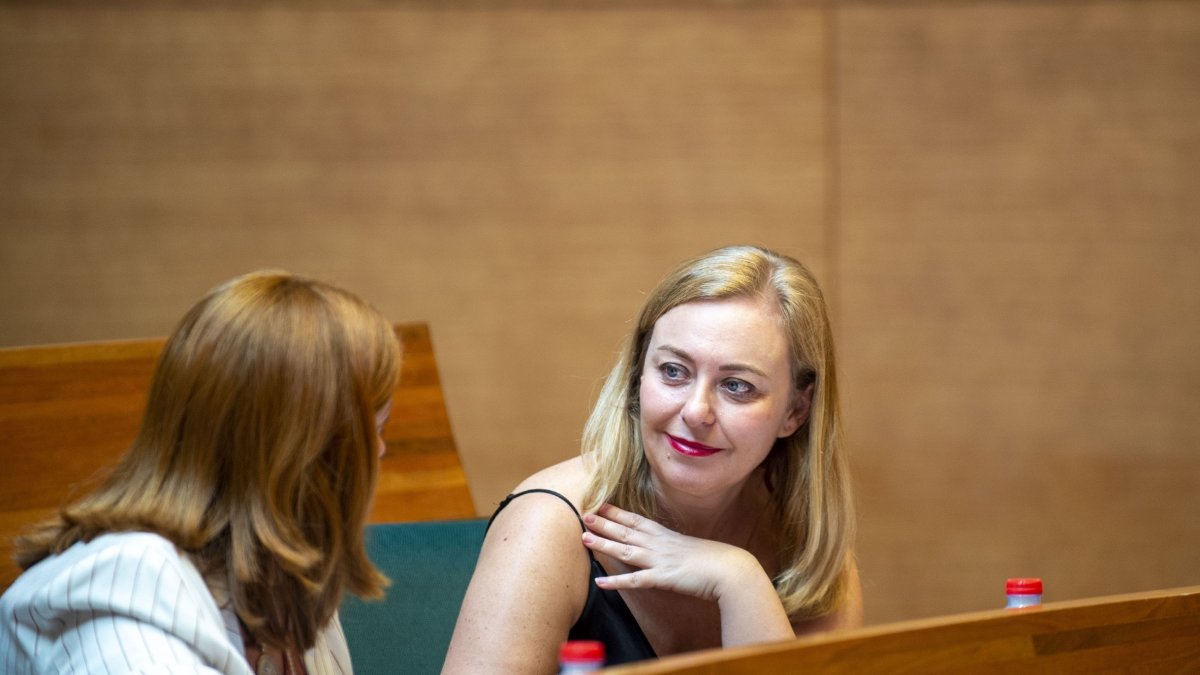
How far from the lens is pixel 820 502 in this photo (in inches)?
64.2

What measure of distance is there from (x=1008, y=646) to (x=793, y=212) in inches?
97.0

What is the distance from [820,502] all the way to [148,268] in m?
2.18

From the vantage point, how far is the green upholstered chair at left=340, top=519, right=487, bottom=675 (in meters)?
1.95

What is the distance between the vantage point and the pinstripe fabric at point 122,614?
1.07m

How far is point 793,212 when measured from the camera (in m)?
3.46

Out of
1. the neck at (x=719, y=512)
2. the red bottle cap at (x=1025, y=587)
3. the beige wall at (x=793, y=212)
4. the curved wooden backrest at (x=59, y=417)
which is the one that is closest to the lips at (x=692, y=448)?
the neck at (x=719, y=512)

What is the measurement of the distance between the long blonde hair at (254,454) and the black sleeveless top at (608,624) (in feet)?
1.26

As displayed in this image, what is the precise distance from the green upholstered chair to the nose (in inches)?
27.0

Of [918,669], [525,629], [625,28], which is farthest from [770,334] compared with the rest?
[625,28]

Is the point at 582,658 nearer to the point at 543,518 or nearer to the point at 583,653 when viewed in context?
the point at 583,653

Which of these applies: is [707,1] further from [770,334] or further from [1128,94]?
[770,334]

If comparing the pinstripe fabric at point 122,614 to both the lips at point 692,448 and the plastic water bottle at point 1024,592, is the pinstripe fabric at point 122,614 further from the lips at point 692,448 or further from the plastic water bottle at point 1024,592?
the plastic water bottle at point 1024,592

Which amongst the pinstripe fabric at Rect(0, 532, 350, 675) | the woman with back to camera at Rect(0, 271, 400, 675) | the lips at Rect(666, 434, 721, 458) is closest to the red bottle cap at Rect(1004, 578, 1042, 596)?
the lips at Rect(666, 434, 721, 458)

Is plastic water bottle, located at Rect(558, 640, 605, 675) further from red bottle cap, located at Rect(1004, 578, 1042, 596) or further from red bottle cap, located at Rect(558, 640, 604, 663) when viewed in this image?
red bottle cap, located at Rect(1004, 578, 1042, 596)
